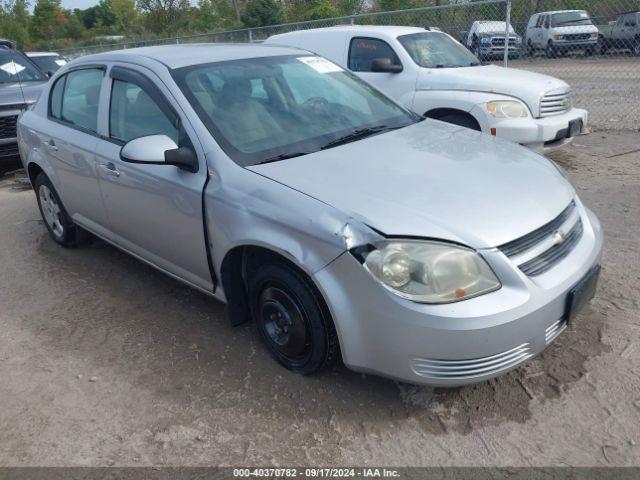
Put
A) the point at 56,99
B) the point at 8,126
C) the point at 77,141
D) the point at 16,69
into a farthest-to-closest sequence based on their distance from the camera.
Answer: the point at 16,69 < the point at 8,126 < the point at 56,99 < the point at 77,141

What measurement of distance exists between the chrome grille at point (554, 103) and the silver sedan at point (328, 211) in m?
2.94

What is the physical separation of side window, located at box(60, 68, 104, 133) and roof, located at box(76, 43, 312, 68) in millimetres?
170

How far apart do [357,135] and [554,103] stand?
151 inches

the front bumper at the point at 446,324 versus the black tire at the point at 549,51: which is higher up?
the front bumper at the point at 446,324

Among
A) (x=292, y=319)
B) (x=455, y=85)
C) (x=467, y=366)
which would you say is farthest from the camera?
(x=455, y=85)

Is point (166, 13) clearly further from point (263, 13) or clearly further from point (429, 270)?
point (429, 270)

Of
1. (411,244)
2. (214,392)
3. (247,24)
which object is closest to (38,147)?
(214,392)

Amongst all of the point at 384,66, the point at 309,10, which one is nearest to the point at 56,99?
the point at 384,66

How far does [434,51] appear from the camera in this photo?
6.96 meters

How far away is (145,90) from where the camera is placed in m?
3.48

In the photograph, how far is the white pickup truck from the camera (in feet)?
19.9

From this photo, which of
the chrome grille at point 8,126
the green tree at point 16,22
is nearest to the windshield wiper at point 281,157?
the chrome grille at point 8,126

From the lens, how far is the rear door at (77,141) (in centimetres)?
401

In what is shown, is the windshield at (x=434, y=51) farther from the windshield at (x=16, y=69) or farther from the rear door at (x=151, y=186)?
the windshield at (x=16, y=69)
